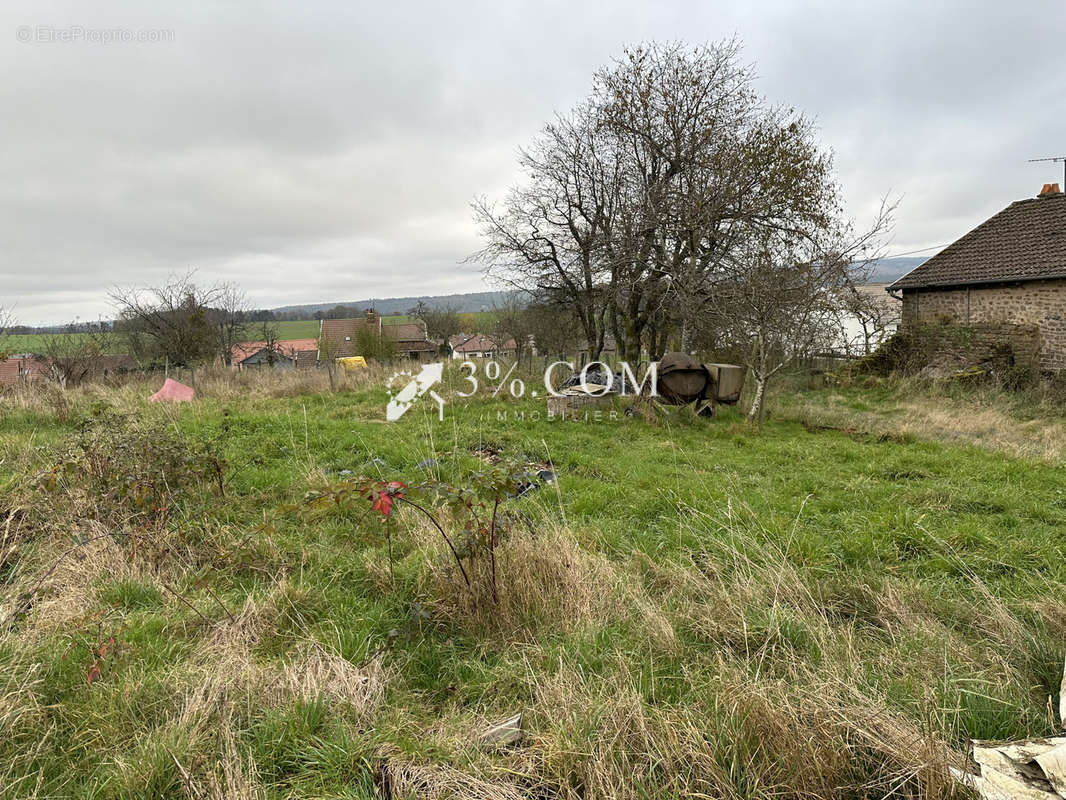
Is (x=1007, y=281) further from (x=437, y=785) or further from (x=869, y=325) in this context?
(x=437, y=785)

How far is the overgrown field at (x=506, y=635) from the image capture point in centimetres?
186

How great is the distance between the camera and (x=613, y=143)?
15.9 m

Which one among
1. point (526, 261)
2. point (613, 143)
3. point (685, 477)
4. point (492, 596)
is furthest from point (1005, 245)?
point (492, 596)

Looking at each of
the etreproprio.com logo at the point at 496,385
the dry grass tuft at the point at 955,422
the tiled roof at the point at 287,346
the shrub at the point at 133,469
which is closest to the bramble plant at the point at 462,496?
the shrub at the point at 133,469

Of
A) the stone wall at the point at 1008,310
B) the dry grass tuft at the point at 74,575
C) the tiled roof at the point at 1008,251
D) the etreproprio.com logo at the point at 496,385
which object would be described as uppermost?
the tiled roof at the point at 1008,251

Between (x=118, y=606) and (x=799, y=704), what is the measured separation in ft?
12.0

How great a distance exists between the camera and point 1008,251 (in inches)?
614

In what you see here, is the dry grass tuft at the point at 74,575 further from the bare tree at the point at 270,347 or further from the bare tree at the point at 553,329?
the bare tree at the point at 270,347

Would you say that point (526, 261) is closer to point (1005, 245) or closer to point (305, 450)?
point (305, 450)

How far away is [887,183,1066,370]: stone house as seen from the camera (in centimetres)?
1409

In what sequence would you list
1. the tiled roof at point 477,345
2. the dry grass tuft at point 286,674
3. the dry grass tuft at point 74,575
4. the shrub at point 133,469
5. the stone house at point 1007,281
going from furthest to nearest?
the tiled roof at point 477,345, the stone house at point 1007,281, the shrub at point 133,469, the dry grass tuft at point 74,575, the dry grass tuft at point 286,674

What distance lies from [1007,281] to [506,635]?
61.1 ft

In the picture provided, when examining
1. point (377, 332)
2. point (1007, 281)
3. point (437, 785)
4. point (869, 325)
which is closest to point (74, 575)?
point (437, 785)

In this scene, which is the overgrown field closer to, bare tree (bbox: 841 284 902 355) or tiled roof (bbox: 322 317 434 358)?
bare tree (bbox: 841 284 902 355)
